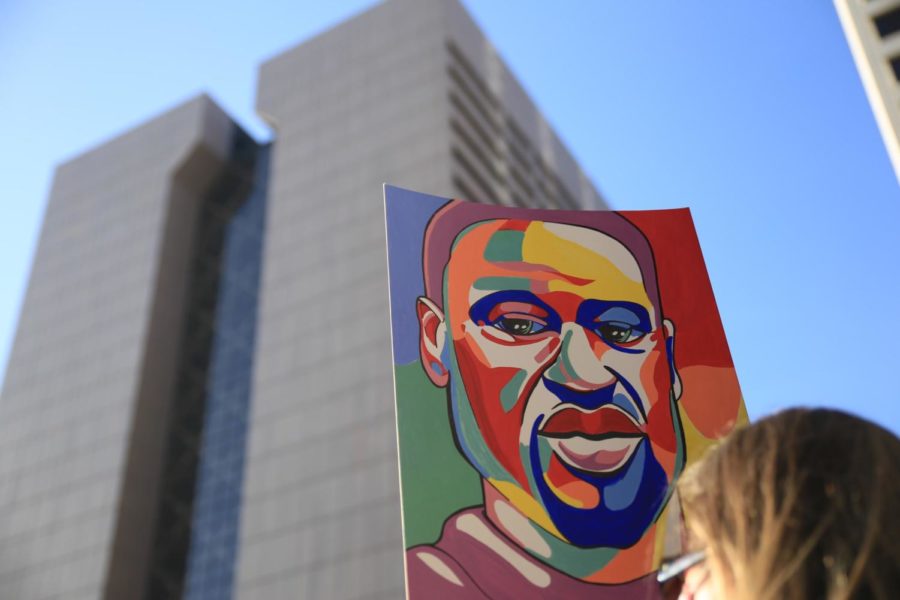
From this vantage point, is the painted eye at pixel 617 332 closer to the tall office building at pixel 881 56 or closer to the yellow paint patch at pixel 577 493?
the yellow paint patch at pixel 577 493

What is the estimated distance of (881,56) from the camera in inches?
966

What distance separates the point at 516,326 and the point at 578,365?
463 millimetres

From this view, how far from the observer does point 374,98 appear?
40.4 meters

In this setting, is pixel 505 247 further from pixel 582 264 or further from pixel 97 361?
pixel 97 361

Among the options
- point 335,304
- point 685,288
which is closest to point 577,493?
point 685,288

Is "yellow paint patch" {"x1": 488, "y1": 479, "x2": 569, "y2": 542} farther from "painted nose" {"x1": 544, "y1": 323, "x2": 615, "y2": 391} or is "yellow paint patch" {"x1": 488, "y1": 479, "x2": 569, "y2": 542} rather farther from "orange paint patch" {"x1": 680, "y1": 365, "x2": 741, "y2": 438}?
"orange paint patch" {"x1": 680, "y1": 365, "x2": 741, "y2": 438}

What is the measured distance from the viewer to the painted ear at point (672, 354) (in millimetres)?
5777

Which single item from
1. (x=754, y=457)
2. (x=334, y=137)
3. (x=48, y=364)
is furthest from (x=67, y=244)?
(x=754, y=457)

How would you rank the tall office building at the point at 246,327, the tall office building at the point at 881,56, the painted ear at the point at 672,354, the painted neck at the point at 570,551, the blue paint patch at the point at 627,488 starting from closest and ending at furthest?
the painted neck at the point at 570,551 < the blue paint patch at the point at 627,488 < the painted ear at the point at 672,354 < the tall office building at the point at 881,56 < the tall office building at the point at 246,327

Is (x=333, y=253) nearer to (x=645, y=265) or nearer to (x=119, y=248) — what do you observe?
(x=119, y=248)

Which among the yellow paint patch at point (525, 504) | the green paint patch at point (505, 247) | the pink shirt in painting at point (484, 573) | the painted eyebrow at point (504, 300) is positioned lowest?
the pink shirt in painting at point (484, 573)

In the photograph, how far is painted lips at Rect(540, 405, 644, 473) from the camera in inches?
213

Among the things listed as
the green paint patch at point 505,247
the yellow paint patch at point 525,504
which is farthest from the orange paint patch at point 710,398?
the green paint patch at point 505,247

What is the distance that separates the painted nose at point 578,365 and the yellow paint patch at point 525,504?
0.80 meters
